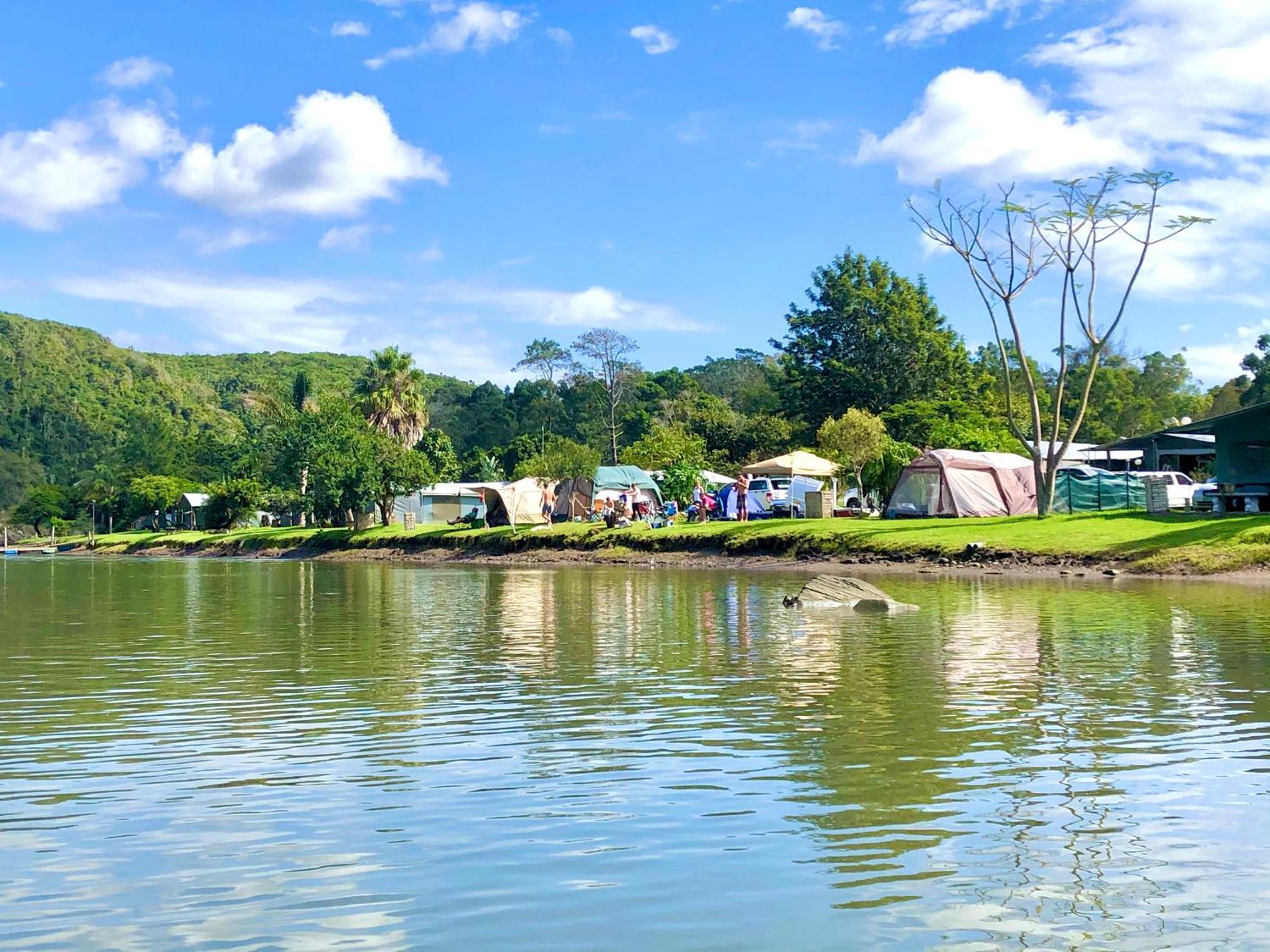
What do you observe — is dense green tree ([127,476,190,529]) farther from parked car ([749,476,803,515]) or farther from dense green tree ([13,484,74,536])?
parked car ([749,476,803,515])

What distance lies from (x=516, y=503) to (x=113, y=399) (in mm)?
102816

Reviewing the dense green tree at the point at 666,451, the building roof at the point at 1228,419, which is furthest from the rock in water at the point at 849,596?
the dense green tree at the point at 666,451

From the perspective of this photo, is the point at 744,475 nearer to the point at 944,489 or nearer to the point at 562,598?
the point at 944,489

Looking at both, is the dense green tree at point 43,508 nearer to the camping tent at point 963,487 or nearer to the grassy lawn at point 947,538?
the grassy lawn at point 947,538

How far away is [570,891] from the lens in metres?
7.28

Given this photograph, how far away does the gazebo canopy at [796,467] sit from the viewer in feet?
203

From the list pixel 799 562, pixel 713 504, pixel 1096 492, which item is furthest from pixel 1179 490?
pixel 713 504

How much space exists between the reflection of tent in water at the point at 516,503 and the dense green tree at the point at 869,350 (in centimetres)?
2693

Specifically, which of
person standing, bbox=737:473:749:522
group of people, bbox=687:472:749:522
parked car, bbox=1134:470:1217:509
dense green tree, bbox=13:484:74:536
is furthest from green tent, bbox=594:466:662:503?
dense green tree, bbox=13:484:74:536

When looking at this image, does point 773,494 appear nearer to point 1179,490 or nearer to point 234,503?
point 1179,490

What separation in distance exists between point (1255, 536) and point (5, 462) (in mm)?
132384

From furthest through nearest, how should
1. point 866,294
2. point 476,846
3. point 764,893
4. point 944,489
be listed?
point 866,294 < point 944,489 < point 476,846 < point 764,893

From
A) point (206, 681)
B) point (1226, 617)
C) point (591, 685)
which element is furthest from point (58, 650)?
point (1226, 617)

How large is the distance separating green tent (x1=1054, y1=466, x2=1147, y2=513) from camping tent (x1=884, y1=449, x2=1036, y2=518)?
2.04 metres
